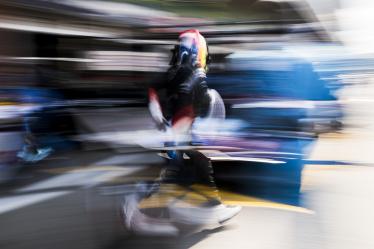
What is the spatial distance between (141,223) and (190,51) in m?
1.04

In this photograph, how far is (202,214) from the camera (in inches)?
120

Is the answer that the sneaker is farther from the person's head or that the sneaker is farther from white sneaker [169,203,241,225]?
the person's head

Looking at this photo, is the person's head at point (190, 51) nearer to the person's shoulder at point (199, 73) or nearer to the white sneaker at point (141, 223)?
the person's shoulder at point (199, 73)

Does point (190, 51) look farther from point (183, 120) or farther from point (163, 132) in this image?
point (163, 132)

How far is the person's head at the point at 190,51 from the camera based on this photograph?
2.93 m

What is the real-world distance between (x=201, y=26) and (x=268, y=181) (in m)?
1.24

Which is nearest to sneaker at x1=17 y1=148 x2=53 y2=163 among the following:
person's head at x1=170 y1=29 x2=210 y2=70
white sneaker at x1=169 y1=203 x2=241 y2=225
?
white sneaker at x1=169 y1=203 x2=241 y2=225

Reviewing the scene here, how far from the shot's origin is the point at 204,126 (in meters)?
2.96

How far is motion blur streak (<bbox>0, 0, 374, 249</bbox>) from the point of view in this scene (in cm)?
205

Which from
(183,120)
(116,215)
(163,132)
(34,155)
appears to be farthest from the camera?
(183,120)

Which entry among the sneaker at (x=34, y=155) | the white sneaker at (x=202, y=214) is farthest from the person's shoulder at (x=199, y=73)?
the sneaker at (x=34, y=155)

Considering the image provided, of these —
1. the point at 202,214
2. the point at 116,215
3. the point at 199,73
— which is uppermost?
the point at 199,73

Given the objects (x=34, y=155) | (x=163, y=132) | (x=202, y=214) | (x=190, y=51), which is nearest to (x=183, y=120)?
(x=163, y=132)

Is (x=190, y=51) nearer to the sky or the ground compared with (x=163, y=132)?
nearer to the sky
